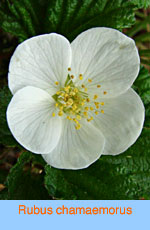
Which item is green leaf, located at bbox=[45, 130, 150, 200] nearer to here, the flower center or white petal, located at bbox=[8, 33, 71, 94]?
the flower center

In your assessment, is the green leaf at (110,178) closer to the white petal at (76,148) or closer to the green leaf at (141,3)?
the white petal at (76,148)

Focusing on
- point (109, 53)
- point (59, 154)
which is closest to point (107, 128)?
point (59, 154)

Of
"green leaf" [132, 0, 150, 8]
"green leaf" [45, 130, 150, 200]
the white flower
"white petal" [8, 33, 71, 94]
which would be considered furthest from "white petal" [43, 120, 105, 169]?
"green leaf" [132, 0, 150, 8]

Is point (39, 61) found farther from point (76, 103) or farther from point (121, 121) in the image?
point (121, 121)

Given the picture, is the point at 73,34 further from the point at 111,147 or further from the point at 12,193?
the point at 12,193

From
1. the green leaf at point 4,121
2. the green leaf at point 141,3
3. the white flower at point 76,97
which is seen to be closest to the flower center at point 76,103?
the white flower at point 76,97

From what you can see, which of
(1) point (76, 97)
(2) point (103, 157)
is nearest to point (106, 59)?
(1) point (76, 97)
